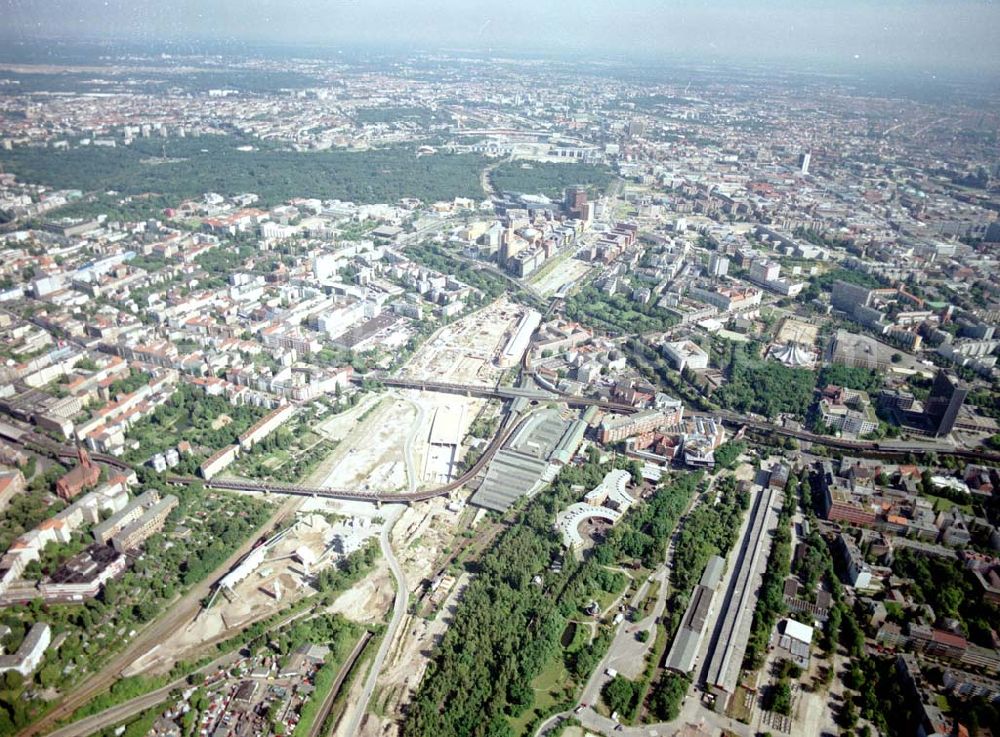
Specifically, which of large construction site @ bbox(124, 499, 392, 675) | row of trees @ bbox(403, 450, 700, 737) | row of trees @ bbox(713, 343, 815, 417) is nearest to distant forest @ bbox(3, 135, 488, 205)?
row of trees @ bbox(713, 343, 815, 417)

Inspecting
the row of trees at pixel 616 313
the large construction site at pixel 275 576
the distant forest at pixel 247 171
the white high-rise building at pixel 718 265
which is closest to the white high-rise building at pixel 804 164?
the distant forest at pixel 247 171

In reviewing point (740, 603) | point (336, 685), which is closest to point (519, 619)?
point (336, 685)

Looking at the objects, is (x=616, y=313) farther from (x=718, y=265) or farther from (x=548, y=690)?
(x=548, y=690)

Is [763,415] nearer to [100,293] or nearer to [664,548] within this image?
[664,548]

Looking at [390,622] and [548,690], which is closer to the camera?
[548,690]

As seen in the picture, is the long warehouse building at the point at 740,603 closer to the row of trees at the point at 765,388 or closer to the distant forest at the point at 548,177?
the row of trees at the point at 765,388

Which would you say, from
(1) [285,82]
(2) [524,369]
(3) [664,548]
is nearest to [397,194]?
(2) [524,369]
